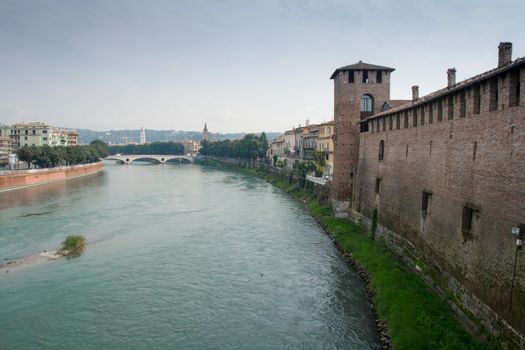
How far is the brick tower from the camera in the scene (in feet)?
88.6

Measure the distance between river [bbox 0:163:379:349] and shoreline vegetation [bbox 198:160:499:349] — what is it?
Answer: 0.51 m

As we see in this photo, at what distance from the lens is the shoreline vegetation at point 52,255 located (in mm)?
18766

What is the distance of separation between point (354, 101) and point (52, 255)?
62.2 ft

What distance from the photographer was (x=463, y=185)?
13062 mm

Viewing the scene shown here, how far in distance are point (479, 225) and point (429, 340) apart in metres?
3.40

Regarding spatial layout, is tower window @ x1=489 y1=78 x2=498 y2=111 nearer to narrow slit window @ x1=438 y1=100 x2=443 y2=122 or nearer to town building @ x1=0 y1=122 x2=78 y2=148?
narrow slit window @ x1=438 y1=100 x2=443 y2=122

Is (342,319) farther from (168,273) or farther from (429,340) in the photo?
(168,273)

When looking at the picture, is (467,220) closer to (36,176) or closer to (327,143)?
(327,143)

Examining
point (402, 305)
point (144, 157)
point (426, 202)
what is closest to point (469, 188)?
point (426, 202)

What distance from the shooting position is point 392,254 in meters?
18.9

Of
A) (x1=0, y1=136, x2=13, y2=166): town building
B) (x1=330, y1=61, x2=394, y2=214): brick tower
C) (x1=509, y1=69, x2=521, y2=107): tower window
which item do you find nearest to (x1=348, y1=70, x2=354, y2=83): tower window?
(x1=330, y1=61, x2=394, y2=214): brick tower

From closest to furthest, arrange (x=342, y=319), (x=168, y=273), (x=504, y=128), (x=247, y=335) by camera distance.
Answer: (x=504, y=128), (x=247, y=335), (x=342, y=319), (x=168, y=273)

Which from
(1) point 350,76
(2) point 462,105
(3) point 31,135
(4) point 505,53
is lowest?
(2) point 462,105

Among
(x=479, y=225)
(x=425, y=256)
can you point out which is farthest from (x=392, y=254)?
(x=479, y=225)
